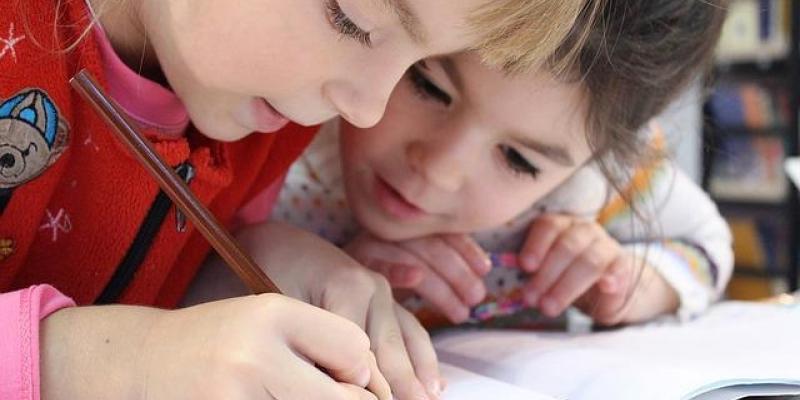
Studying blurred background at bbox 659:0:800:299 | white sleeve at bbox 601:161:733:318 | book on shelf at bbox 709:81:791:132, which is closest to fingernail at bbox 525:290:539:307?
white sleeve at bbox 601:161:733:318

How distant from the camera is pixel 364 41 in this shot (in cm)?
45

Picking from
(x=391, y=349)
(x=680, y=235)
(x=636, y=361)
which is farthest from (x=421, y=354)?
(x=680, y=235)

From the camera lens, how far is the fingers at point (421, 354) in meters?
0.47

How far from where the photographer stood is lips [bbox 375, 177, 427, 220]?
647mm

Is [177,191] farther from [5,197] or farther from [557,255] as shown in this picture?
[557,255]

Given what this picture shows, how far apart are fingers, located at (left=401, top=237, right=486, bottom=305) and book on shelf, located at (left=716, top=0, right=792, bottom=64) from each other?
4.83ft

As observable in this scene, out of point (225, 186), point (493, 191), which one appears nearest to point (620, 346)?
point (493, 191)

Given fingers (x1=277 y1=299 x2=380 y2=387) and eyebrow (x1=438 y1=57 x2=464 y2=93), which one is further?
eyebrow (x1=438 y1=57 x2=464 y2=93)

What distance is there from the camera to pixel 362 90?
1.52 feet

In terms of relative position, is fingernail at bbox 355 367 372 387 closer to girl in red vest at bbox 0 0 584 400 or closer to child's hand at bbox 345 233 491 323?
girl in red vest at bbox 0 0 584 400

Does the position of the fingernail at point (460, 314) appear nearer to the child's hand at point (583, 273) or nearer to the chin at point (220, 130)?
the child's hand at point (583, 273)

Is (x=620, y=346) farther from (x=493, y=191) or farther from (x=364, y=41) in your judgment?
(x=364, y=41)

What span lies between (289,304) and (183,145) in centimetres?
19

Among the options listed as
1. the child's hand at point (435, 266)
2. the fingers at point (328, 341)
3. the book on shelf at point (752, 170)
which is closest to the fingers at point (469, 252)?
the child's hand at point (435, 266)
